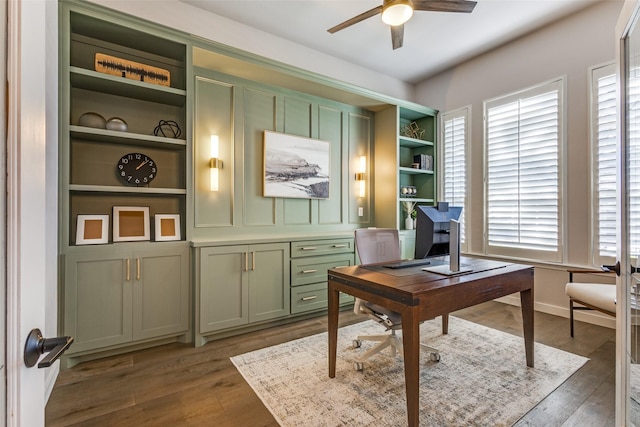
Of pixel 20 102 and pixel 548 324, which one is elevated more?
pixel 20 102

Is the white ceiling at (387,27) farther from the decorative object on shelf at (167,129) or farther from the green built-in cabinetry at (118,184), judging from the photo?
the decorative object on shelf at (167,129)

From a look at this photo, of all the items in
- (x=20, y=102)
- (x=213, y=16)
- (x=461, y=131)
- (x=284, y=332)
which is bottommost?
(x=284, y=332)

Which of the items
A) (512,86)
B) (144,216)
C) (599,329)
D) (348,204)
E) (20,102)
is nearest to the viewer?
(20,102)

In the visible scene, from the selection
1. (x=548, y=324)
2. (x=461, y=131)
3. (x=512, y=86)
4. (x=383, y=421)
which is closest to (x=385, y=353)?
(x=383, y=421)

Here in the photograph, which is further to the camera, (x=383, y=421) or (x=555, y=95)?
(x=555, y=95)

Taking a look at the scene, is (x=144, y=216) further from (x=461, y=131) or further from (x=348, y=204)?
(x=461, y=131)

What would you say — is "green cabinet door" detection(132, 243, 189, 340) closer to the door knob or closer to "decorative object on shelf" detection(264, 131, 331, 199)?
"decorative object on shelf" detection(264, 131, 331, 199)

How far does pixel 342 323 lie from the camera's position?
10.6ft

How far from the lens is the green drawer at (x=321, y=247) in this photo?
329cm

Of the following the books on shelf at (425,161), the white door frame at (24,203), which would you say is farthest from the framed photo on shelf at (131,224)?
the books on shelf at (425,161)

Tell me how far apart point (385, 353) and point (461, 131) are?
3421mm

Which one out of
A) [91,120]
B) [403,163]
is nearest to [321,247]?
[403,163]

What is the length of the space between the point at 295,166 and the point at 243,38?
1.57m

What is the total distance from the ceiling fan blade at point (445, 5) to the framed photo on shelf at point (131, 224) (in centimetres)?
301
